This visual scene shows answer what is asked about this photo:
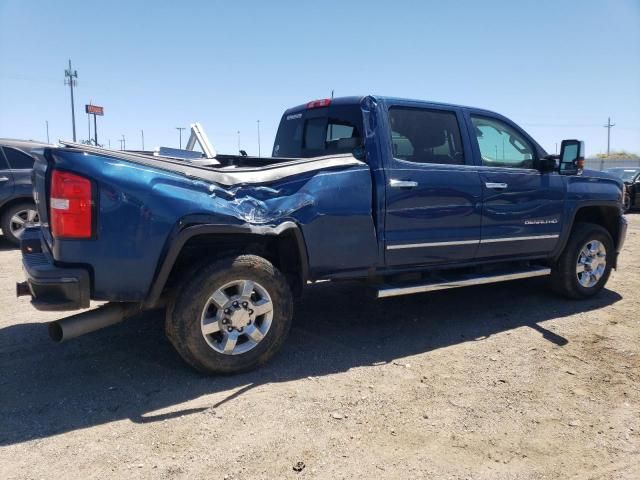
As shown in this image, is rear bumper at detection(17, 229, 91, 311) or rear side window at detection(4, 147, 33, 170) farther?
rear side window at detection(4, 147, 33, 170)

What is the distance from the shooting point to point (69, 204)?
9.64ft

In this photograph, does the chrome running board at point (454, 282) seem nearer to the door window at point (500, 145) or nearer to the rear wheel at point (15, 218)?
the door window at point (500, 145)

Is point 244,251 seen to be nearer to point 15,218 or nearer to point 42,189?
point 42,189

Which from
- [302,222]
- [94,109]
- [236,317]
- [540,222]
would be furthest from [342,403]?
[94,109]

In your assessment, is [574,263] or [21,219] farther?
[21,219]

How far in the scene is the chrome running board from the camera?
4.10 meters

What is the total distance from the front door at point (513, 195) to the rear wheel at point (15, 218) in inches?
284

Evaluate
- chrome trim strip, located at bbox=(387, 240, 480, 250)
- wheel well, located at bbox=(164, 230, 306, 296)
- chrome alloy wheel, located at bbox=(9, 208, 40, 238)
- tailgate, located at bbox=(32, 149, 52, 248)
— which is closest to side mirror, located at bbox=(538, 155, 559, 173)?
chrome trim strip, located at bbox=(387, 240, 480, 250)

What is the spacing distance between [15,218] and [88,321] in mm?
6182

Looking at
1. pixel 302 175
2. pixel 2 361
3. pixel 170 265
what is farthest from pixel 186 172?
pixel 2 361

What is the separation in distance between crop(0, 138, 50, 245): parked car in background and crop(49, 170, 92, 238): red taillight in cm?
593

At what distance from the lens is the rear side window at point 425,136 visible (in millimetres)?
4289

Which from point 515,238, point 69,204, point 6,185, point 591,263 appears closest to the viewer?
point 69,204

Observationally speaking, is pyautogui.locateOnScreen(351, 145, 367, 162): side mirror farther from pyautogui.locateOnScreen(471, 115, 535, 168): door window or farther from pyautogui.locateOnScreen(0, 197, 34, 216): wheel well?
pyautogui.locateOnScreen(0, 197, 34, 216): wheel well
